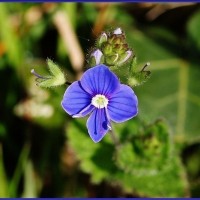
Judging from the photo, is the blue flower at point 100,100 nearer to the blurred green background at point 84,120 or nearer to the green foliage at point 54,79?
the green foliage at point 54,79

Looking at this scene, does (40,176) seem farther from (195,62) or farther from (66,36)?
(195,62)

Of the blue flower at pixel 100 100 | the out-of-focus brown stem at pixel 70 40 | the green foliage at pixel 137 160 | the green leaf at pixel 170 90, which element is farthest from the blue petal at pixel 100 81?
the out-of-focus brown stem at pixel 70 40

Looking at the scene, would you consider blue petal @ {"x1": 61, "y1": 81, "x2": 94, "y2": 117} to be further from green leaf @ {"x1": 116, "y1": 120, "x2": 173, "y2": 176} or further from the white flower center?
green leaf @ {"x1": 116, "y1": 120, "x2": 173, "y2": 176}

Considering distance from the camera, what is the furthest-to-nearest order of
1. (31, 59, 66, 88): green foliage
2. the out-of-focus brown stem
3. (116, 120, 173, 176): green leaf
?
the out-of-focus brown stem < (116, 120, 173, 176): green leaf < (31, 59, 66, 88): green foliage

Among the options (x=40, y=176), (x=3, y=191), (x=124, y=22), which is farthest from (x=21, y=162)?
(x=124, y=22)

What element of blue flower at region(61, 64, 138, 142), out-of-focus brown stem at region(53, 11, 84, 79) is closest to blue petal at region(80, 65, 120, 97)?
blue flower at region(61, 64, 138, 142)

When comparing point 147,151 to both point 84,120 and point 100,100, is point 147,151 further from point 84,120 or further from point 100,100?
point 100,100
